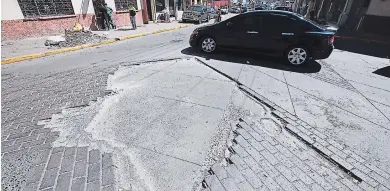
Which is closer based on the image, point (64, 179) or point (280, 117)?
point (64, 179)

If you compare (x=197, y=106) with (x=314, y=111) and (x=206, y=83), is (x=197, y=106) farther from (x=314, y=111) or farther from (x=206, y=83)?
(x=314, y=111)

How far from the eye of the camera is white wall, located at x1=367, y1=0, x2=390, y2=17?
12.9 m

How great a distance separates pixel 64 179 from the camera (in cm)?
261

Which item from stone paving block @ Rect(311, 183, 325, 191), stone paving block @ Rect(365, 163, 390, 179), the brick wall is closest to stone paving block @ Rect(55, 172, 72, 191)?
stone paving block @ Rect(311, 183, 325, 191)

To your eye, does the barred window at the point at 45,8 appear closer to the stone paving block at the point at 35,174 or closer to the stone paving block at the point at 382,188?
the stone paving block at the point at 35,174

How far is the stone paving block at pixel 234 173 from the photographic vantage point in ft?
8.70

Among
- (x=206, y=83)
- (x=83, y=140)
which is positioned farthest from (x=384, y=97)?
(x=83, y=140)

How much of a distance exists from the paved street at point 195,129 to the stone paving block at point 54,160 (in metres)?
0.01

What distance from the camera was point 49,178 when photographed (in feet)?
8.59

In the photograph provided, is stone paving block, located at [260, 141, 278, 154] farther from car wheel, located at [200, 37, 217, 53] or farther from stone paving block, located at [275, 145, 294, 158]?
car wheel, located at [200, 37, 217, 53]

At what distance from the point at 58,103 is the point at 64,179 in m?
2.49

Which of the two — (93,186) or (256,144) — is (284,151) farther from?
(93,186)

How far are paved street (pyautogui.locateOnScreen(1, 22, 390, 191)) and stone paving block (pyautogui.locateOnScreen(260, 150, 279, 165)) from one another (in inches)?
0.6

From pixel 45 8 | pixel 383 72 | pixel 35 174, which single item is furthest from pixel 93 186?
pixel 45 8
